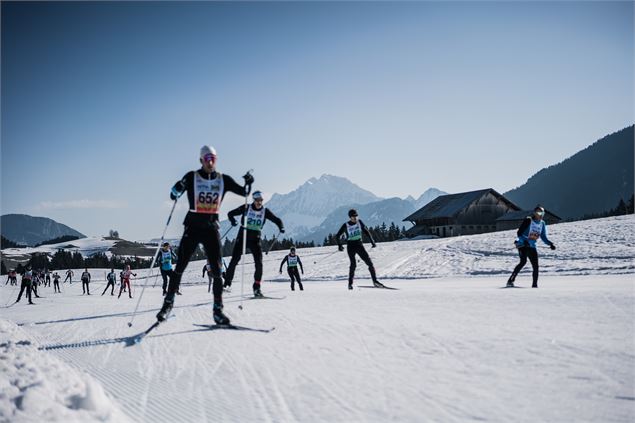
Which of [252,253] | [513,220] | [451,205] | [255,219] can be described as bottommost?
[252,253]

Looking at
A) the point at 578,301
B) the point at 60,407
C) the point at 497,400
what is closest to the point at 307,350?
the point at 497,400

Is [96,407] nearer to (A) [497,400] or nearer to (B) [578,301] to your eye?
(A) [497,400]

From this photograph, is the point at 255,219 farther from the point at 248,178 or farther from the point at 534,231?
the point at 534,231

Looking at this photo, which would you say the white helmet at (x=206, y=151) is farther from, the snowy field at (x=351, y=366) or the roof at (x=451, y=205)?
the roof at (x=451, y=205)

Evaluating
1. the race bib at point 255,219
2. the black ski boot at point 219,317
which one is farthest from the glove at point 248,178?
the race bib at point 255,219

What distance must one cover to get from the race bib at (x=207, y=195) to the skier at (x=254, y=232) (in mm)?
1997

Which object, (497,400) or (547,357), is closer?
(497,400)

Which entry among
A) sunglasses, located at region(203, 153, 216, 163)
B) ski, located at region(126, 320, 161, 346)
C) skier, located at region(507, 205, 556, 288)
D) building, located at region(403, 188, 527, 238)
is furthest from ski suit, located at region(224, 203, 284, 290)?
building, located at region(403, 188, 527, 238)

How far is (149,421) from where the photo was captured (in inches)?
95.0

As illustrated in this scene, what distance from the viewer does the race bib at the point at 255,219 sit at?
29.9ft

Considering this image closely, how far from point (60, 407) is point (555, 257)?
73.5 feet

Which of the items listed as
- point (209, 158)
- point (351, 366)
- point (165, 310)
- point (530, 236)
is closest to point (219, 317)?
point (165, 310)

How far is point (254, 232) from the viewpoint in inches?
353

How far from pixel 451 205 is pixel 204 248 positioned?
52.6 metres
